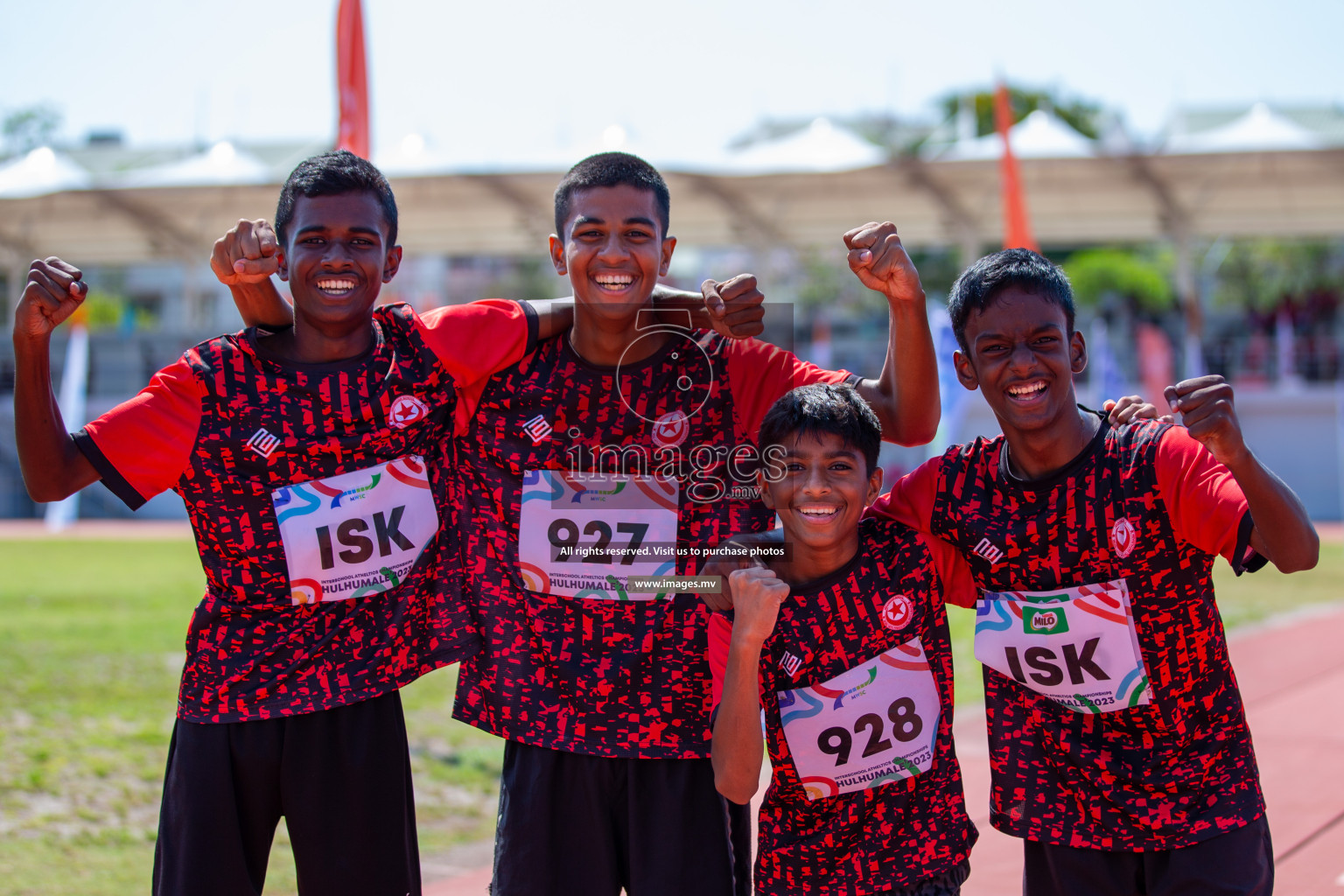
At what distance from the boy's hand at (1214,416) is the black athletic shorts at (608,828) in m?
1.23

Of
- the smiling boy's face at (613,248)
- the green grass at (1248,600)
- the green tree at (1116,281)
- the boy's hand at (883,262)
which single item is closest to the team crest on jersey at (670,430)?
the smiling boy's face at (613,248)

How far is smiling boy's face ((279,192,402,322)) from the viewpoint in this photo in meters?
2.71

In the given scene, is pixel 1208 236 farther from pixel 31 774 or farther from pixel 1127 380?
pixel 31 774

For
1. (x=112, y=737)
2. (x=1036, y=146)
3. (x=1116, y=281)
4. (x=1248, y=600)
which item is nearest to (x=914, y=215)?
(x=1036, y=146)

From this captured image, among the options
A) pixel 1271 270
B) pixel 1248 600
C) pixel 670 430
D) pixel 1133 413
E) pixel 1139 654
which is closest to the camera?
pixel 1139 654

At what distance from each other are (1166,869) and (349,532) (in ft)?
6.07

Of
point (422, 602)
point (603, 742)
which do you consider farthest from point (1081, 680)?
point (422, 602)

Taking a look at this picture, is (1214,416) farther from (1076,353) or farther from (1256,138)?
(1256,138)

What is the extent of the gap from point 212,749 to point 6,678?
542 cm

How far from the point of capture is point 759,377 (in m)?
2.72

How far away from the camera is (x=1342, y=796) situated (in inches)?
189

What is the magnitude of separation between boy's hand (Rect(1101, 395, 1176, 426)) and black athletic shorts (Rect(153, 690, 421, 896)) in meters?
1.73

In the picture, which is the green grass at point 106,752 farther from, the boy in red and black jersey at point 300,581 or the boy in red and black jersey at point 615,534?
the boy in red and black jersey at point 615,534

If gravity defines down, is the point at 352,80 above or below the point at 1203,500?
above
